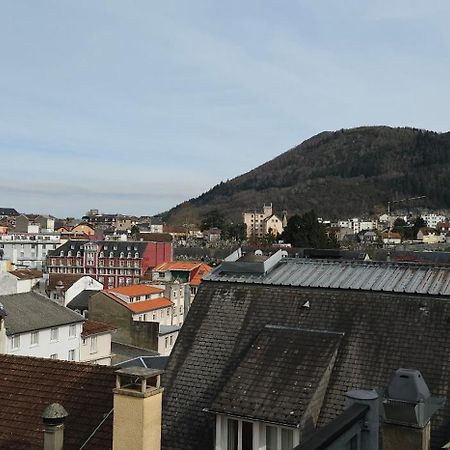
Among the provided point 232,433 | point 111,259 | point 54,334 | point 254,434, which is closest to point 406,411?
point 254,434

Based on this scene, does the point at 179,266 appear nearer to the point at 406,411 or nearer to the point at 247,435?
the point at 247,435

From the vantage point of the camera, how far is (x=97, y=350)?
39125 millimetres

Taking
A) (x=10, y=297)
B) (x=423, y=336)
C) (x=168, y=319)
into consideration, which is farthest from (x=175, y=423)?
(x=168, y=319)

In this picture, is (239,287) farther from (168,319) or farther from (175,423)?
(168,319)

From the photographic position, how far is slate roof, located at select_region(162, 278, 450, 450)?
35.8 feet

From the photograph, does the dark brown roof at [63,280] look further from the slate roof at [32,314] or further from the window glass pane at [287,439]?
the window glass pane at [287,439]

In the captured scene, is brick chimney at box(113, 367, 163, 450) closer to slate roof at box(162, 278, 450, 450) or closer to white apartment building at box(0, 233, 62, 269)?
slate roof at box(162, 278, 450, 450)

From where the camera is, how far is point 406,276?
12.9 m

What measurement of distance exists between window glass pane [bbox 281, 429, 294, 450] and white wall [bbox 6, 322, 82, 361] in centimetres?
2493

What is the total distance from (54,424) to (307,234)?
7550 cm

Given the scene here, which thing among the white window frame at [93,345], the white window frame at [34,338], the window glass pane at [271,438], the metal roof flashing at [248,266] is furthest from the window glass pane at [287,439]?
the white window frame at [93,345]

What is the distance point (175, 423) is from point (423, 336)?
518 cm

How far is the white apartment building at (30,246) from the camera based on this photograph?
342ft

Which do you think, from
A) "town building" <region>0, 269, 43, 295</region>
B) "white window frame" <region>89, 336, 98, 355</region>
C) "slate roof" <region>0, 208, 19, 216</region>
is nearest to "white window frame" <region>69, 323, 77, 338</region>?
"white window frame" <region>89, 336, 98, 355</region>
